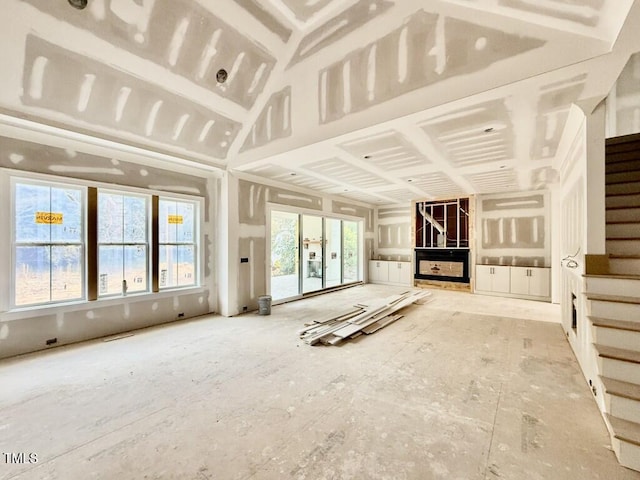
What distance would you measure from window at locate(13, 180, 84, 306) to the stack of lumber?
339cm

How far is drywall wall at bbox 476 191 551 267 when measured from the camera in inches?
279

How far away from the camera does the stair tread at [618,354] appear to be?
6.71 ft

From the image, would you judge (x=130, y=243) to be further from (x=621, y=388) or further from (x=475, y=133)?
(x=621, y=388)

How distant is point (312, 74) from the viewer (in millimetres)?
3650

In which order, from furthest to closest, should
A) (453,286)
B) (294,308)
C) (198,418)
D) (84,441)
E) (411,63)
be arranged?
(453,286), (294,308), (411,63), (198,418), (84,441)

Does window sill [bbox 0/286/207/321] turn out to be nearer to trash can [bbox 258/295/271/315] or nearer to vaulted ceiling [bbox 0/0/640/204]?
trash can [bbox 258/295/271/315]

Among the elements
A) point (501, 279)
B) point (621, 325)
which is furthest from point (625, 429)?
point (501, 279)

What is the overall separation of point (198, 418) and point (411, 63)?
3918 millimetres

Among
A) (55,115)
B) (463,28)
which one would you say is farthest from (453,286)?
(55,115)

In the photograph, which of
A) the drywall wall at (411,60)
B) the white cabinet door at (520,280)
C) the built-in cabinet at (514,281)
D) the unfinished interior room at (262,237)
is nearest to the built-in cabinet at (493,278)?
the built-in cabinet at (514,281)

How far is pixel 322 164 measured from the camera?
495 centimetres

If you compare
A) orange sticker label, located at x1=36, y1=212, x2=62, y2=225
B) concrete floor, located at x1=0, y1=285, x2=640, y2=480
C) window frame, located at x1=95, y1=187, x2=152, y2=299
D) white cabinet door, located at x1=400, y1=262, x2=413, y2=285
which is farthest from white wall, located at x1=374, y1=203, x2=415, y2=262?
orange sticker label, located at x1=36, y1=212, x2=62, y2=225

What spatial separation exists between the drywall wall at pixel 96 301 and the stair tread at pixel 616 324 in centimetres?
543

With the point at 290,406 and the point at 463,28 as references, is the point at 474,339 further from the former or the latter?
the point at 463,28
